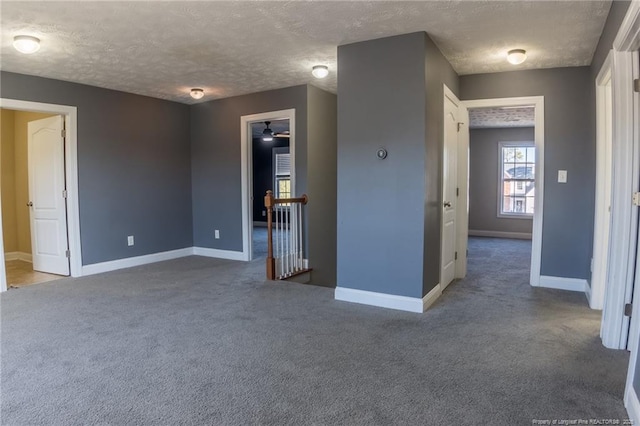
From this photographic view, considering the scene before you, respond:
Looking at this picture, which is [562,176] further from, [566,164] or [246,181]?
[246,181]

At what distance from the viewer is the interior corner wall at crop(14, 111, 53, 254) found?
5.97m

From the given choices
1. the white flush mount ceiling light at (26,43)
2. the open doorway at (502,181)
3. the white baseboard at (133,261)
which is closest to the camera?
the white flush mount ceiling light at (26,43)

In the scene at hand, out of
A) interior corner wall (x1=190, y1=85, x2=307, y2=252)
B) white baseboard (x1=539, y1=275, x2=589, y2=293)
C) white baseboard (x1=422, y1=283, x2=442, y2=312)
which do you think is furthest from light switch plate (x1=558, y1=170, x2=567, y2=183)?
interior corner wall (x1=190, y1=85, x2=307, y2=252)

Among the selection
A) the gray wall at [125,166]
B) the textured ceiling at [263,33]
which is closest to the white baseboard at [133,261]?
the gray wall at [125,166]

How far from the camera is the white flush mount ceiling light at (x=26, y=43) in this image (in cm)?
326

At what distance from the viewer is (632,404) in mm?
1903

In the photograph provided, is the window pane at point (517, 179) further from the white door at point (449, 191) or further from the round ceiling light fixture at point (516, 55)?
the round ceiling light fixture at point (516, 55)

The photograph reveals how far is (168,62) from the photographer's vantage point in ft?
13.3

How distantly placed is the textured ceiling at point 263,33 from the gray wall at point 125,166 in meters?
0.35

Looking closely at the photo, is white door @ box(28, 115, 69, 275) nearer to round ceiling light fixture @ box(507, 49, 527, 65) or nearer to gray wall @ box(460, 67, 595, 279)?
round ceiling light fixture @ box(507, 49, 527, 65)

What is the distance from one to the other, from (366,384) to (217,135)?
4628 millimetres

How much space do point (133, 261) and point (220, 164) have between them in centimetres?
179

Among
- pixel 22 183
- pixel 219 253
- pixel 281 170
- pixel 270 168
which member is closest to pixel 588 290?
pixel 219 253

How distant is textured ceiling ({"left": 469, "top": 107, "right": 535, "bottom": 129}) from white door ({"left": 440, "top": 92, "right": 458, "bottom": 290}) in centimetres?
241
